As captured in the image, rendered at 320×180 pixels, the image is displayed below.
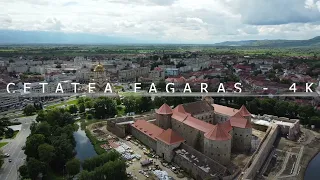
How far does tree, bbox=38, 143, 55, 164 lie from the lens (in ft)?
102

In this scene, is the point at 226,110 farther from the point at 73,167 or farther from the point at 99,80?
the point at 99,80

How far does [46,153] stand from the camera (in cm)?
3138

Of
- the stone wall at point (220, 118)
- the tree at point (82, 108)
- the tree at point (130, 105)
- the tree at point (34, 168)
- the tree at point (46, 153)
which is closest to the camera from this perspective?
the tree at point (34, 168)

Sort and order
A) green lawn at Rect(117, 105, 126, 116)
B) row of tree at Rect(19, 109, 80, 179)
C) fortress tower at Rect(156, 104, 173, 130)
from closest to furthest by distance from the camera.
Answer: row of tree at Rect(19, 109, 80, 179), fortress tower at Rect(156, 104, 173, 130), green lawn at Rect(117, 105, 126, 116)

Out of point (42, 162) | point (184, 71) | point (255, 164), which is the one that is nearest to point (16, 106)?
point (42, 162)

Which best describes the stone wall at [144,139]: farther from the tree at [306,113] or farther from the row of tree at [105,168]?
the tree at [306,113]

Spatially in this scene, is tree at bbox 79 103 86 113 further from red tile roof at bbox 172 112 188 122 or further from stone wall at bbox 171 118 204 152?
red tile roof at bbox 172 112 188 122

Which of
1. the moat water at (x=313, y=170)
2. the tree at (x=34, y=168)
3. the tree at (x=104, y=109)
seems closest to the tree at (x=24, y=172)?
the tree at (x=34, y=168)

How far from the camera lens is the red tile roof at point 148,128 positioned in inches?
1466

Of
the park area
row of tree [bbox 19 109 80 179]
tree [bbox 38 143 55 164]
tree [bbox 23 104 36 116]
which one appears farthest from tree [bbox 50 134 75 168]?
tree [bbox 23 104 36 116]

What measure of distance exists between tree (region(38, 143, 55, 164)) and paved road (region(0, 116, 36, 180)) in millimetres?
3250

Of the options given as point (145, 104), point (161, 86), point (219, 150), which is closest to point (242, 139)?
point (219, 150)

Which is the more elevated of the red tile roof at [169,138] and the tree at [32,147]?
the red tile roof at [169,138]

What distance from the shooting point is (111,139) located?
134ft
